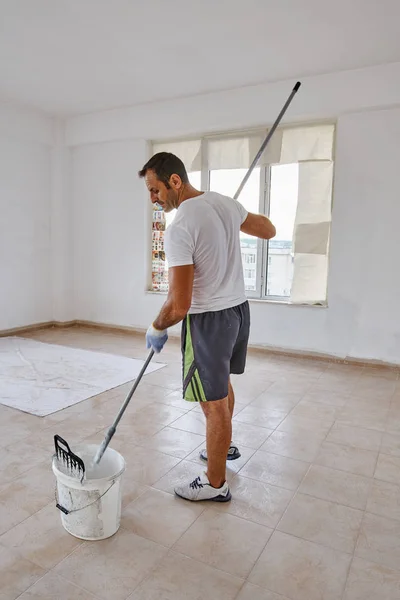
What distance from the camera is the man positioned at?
1.70 meters

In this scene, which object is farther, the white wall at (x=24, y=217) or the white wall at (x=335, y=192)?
the white wall at (x=24, y=217)

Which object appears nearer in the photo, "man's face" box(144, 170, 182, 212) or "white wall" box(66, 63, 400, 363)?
"man's face" box(144, 170, 182, 212)

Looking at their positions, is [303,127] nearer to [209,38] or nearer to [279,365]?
[209,38]

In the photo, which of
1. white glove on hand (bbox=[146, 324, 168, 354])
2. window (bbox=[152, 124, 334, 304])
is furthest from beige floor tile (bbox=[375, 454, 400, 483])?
window (bbox=[152, 124, 334, 304])

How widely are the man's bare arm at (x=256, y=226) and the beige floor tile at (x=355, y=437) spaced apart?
1325 millimetres

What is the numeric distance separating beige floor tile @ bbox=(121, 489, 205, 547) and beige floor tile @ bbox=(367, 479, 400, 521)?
759 millimetres

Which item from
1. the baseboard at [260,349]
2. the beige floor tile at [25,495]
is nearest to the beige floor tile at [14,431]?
the beige floor tile at [25,495]

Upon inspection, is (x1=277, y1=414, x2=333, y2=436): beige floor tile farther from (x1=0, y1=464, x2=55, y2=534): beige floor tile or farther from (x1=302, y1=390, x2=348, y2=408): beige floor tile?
(x1=0, y1=464, x2=55, y2=534): beige floor tile

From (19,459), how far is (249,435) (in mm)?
1289

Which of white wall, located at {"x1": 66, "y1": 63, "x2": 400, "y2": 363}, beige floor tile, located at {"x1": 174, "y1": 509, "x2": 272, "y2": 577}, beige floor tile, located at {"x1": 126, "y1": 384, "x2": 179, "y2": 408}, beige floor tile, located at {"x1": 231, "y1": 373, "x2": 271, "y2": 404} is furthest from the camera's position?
white wall, located at {"x1": 66, "y1": 63, "x2": 400, "y2": 363}

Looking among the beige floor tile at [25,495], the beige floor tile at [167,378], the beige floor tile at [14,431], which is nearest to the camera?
the beige floor tile at [25,495]

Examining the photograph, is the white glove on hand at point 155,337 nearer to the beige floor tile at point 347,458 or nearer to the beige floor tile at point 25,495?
the beige floor tile at point 25,495

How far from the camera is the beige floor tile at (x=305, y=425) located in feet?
8.95

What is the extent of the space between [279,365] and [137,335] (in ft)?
6.51
